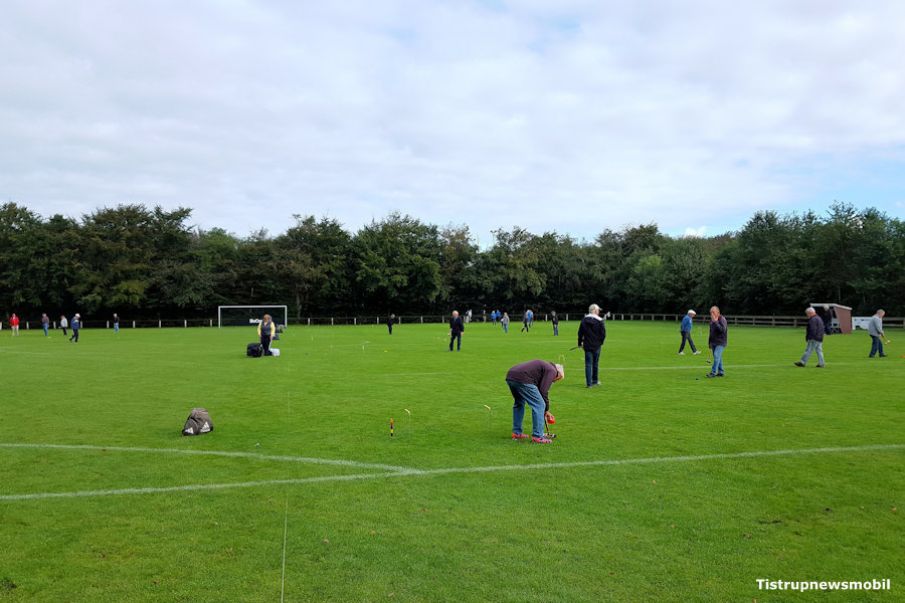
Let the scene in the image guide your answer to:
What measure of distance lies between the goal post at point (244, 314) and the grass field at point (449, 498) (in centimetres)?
4983

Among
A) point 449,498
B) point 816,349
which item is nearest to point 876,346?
point 816,349

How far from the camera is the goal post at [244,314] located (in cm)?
6209

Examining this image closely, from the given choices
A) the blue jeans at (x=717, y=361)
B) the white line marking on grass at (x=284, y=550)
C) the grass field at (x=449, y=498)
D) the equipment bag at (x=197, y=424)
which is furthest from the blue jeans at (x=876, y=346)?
the white line marking on grass at (x=284, y=550)

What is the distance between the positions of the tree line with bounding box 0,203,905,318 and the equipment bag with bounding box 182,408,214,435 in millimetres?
54853

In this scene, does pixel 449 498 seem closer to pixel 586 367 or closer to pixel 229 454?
pixel 229 454

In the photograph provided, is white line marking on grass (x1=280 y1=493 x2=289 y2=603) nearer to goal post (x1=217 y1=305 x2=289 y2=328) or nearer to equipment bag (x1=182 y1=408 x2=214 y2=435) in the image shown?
equipment bag (x1=182 y1=408 x2=214 y2=435)

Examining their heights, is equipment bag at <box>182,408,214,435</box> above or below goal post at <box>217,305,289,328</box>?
below

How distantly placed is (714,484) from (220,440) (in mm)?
6873

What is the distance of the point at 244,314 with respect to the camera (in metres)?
63.0

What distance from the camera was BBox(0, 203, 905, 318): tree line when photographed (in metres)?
55.9

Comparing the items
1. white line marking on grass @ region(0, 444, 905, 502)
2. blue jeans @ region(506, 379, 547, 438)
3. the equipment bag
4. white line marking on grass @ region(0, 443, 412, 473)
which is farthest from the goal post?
white line marking on grass @ region(0, 444, 905, 502)

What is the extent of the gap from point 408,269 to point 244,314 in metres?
21.0

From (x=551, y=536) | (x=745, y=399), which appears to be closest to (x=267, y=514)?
(x=551, y=536)

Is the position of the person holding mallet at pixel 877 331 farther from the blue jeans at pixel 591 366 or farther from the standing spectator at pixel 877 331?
the blue jeans at pixel 591 366
